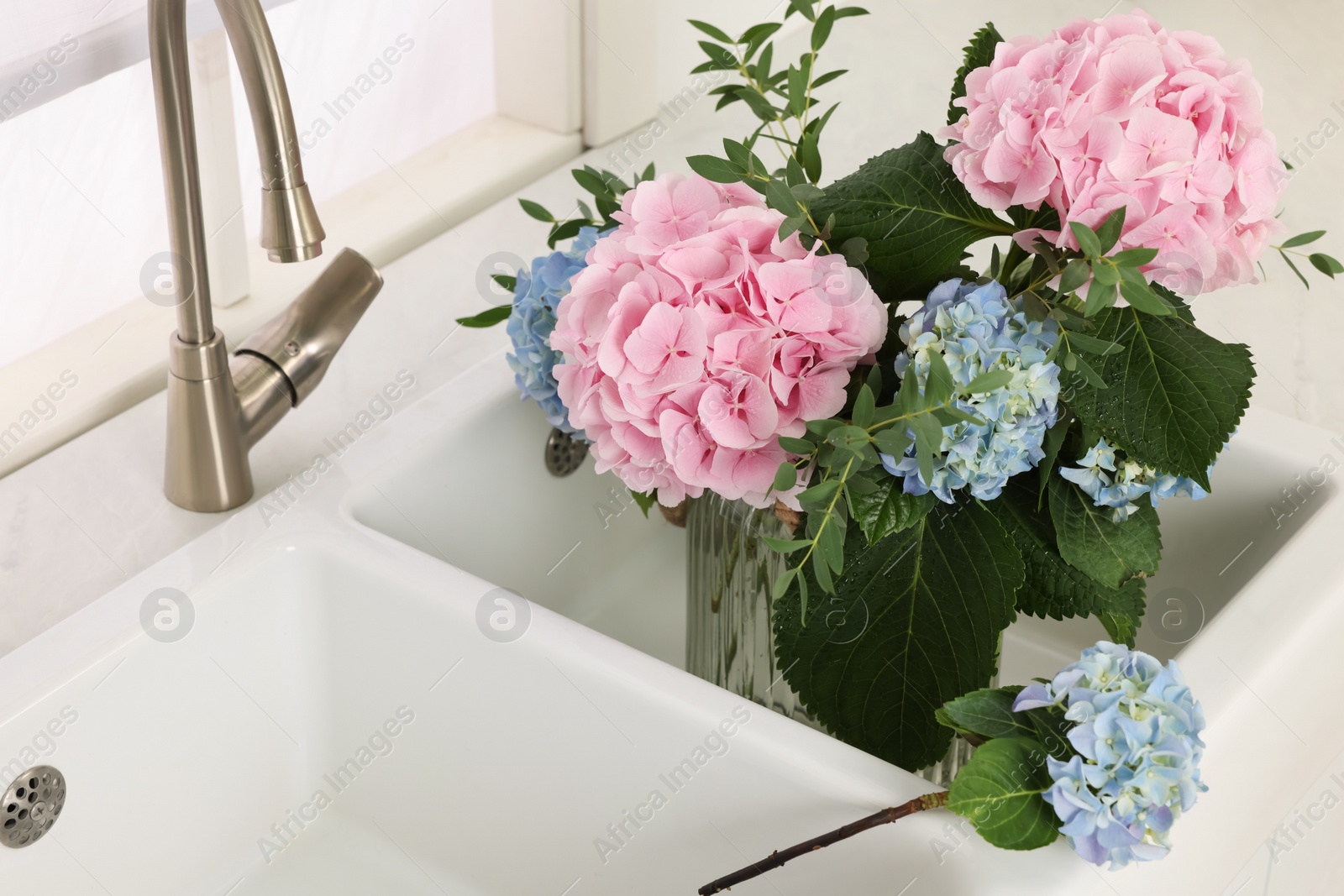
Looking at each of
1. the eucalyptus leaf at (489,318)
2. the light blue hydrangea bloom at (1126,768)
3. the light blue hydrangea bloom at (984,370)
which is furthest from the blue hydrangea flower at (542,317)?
the light blue hydrangea bloom at (1126,768)

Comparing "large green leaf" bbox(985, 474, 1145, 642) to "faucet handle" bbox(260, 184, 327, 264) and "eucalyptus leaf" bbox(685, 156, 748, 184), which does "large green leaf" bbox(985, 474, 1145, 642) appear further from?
"faucet handle" bbox(260, 184, 327, 264)

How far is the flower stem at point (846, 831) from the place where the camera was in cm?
60

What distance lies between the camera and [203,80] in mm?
1038

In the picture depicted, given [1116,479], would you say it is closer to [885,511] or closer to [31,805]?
[885,511]

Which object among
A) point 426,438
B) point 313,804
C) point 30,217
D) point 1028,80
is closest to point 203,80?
point 30,217

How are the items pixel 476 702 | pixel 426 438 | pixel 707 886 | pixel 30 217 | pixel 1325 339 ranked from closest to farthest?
pixel 707 886 < pixel 476 702 < pixel 426 438 < pixel 30 217 < pixel 1325 339

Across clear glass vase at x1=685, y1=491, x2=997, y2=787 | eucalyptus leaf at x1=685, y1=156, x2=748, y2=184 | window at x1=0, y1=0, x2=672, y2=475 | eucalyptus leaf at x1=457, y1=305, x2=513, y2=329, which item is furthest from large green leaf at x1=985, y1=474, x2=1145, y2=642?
window at x1=0, y1=0, x2=672, y2=475

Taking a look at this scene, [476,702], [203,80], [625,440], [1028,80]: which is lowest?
[476,702]

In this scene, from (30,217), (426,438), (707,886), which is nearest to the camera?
(707,886)

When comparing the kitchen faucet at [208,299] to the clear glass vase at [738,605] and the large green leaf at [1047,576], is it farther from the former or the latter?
the large green leaf at [1047,576]

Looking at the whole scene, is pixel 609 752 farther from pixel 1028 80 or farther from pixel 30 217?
pixel 30 217

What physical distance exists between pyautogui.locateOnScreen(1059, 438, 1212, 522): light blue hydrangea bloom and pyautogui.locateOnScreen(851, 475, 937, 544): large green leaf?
8 centimetres

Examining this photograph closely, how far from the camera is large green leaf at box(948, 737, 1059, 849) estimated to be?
1.86ft

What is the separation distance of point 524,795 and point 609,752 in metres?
0.08
